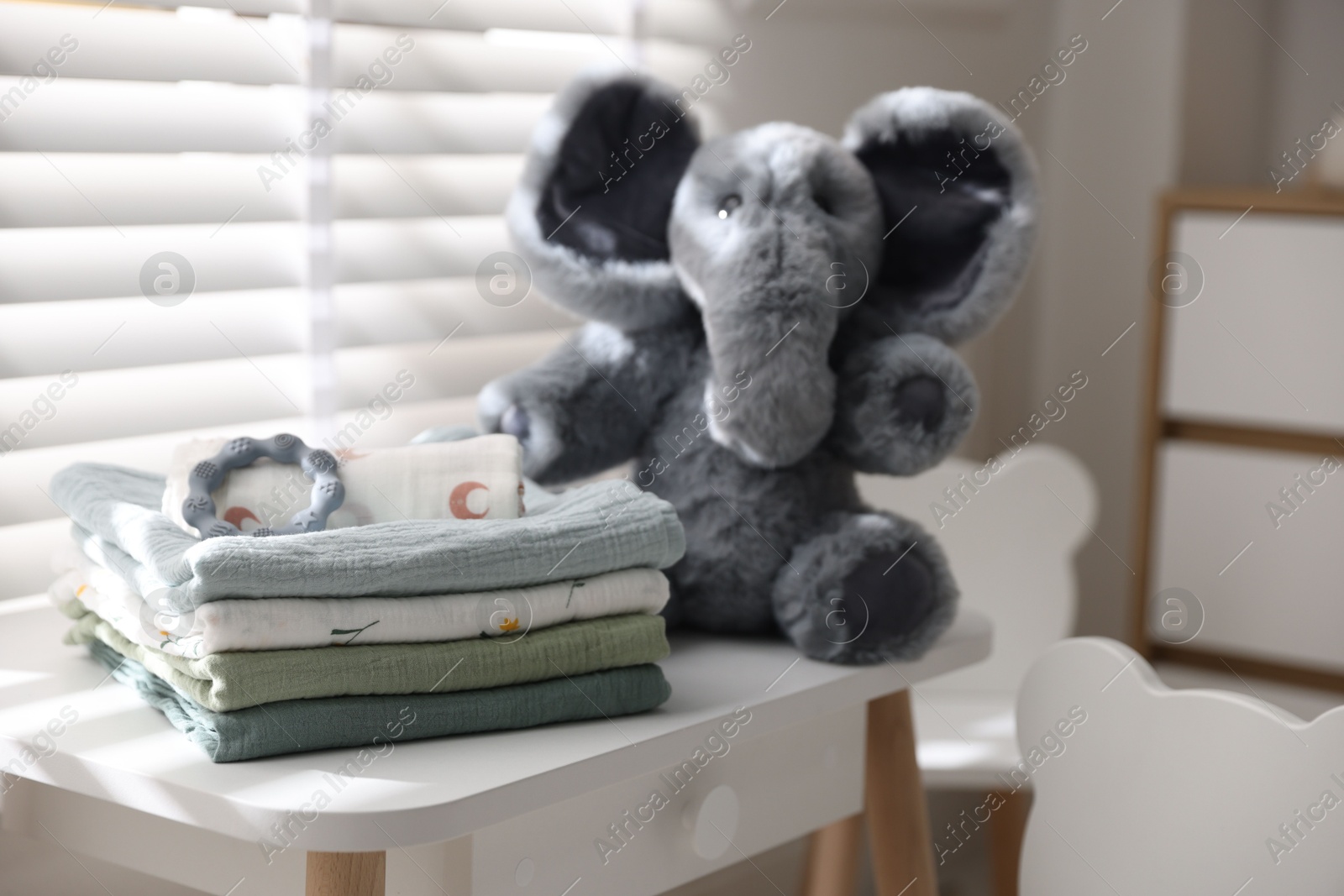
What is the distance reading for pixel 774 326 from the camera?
0.92 metres

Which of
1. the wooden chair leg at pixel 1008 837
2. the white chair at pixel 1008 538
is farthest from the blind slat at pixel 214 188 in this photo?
the wooden chair leg at pixel 1008 837

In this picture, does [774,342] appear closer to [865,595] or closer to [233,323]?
[865,595]

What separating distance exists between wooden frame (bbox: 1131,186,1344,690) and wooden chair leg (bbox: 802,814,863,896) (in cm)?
92

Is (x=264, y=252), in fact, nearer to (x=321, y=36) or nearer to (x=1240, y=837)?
(x=321, y=36)

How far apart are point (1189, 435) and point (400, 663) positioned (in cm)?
156

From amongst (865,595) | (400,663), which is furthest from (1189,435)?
(400,663)

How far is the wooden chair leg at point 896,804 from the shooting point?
108 cm

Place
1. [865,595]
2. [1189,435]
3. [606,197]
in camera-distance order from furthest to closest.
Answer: [1189,435], [606,197], [865,595]

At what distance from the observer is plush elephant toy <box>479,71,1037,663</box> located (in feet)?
3.13

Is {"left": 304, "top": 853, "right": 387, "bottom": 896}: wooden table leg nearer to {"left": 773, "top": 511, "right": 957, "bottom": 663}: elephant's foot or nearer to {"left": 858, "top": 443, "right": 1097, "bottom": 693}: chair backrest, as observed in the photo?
{"left": 773, "top": 511, "right": 957, "bottom": 663}: elephant's foot

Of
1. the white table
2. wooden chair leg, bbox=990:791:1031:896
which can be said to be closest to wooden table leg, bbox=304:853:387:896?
the white table

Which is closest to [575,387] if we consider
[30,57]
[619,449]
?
[619,449]

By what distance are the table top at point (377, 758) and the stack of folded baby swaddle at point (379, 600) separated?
0.02 m

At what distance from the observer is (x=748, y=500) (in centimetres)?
101
